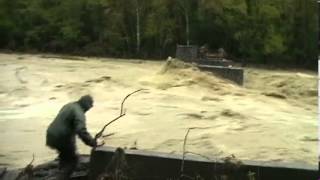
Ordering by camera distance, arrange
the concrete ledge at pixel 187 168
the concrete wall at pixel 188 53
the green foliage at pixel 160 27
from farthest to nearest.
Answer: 1. the green foliage at pixel 160 27
2. the concrete wall at pixel 188 53
3. the concrete ledge at pixel 187 168

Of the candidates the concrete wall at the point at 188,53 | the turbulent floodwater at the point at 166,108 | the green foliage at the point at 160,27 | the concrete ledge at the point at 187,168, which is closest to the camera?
the concrete ledge at the point at 187,168

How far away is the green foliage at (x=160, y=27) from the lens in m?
29.8

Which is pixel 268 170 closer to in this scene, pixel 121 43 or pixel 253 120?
pixel 253 120

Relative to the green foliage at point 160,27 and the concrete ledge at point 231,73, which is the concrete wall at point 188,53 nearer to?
the concrete ledge at point 231,73

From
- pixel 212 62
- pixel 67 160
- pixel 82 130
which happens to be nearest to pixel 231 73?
pixel 212 62

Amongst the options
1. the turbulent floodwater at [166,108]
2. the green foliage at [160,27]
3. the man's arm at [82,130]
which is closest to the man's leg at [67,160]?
the man's arm at [82,130]

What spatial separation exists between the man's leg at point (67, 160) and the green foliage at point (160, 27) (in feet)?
71.4

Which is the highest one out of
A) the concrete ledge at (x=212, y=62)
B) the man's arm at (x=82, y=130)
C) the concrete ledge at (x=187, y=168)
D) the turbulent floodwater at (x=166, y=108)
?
the man's arm at (x=82, y=130)

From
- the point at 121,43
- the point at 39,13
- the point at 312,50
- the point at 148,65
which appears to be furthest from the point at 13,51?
the point at 312,50

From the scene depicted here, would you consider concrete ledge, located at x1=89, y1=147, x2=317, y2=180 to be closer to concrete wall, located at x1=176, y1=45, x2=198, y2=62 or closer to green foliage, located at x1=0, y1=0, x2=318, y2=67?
concrete wall, located at x1=176, y1=45, x2=198, y2=62

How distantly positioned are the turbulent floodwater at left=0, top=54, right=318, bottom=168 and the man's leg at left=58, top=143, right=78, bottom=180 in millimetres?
2081

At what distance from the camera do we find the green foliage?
29.8 metres

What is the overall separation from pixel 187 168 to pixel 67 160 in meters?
1.52

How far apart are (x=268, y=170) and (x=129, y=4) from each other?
22.7 m
